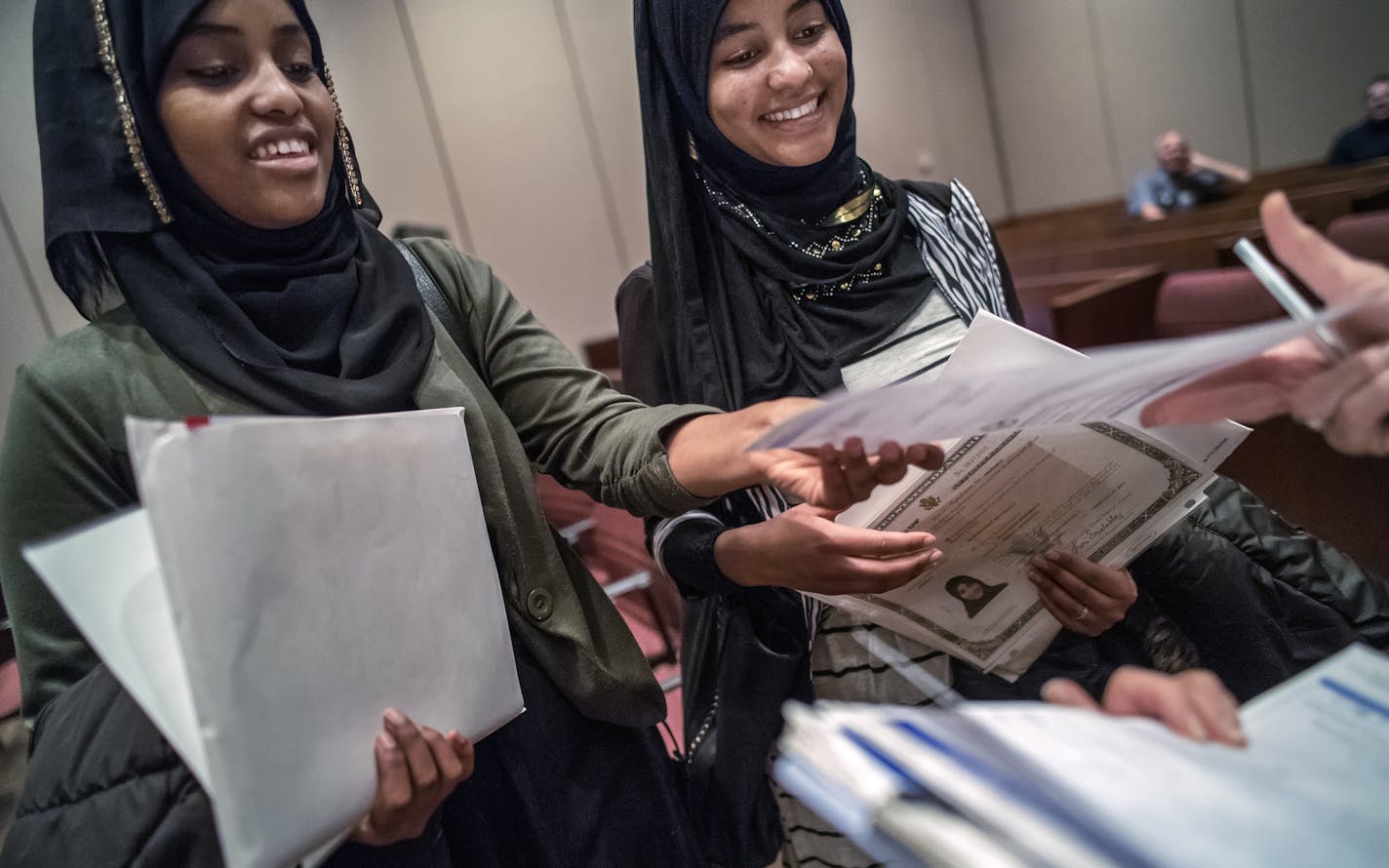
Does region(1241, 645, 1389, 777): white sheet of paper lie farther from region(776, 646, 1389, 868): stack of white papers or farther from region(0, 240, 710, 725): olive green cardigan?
region(0, 240, 710, 725): olive green cardigan

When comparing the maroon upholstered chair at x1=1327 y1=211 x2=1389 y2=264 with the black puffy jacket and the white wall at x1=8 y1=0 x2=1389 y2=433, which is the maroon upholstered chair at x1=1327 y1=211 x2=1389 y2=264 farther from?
the black puffy jacket

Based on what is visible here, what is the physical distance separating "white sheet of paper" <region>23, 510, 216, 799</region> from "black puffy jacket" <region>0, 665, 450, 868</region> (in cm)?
12

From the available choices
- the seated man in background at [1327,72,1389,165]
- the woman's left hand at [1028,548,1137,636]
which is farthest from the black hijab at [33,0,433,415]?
the seated man in background at [1327,72,1389,165]

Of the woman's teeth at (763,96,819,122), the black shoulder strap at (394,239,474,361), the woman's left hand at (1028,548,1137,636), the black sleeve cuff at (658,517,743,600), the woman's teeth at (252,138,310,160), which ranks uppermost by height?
the woman's teeth at (252,138,310,160)

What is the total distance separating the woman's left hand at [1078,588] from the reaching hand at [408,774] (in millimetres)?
548

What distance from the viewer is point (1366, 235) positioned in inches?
104

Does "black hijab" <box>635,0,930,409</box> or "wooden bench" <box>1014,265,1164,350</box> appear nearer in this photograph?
"black hijab" <box>635,0,930,409</box>

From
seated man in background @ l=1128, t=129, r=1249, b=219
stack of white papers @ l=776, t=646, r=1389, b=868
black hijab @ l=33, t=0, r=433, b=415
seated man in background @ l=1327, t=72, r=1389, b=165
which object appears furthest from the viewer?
seated man in background @ l=1128, t=129, r=1249, b=219

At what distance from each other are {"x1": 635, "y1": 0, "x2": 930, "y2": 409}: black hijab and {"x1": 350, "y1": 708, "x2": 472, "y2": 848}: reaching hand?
516mm

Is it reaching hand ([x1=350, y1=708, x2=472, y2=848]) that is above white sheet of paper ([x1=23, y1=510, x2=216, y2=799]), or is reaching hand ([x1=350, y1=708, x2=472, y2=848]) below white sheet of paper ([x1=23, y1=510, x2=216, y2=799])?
below

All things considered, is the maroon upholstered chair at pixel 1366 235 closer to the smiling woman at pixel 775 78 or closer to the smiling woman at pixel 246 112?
the smiling woman at pixel 775 78

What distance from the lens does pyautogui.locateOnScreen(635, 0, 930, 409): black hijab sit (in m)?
1.05

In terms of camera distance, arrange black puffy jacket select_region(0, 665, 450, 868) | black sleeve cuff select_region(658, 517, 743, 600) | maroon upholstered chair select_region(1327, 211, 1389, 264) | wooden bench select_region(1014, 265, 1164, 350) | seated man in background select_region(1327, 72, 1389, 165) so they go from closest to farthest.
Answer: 1. black puffy jacket select_region(0, 665, 450, 868)
2. black sleeve cuff select_region(658, 517, 743, 600)
3. wooden bench select_region(1014, 265, 1164, 350)
4. maroon upholstered chair select_region(1327, 211, 1389, 264)
5. seated man in background select_region(1327, 72, 1389, 165)

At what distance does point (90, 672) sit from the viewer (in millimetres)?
644
